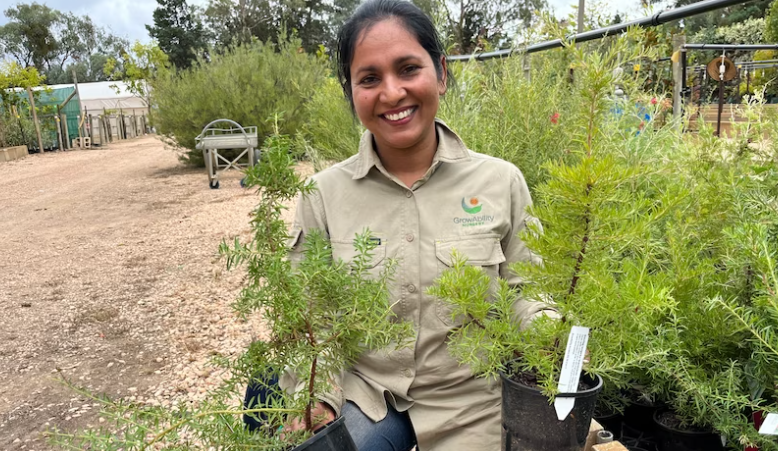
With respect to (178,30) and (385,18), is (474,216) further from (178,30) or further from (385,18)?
(178,30)

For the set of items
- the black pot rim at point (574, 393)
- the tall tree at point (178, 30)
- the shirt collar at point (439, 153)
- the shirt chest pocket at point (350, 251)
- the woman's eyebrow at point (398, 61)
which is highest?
the tall tree at point (178, 30)

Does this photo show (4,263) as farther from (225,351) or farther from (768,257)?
(768,257)

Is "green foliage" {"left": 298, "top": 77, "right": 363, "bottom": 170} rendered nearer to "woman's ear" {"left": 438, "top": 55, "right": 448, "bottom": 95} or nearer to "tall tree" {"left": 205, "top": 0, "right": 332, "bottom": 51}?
"woman's ear" {"left": 438, "top": 55, "right": 448, "bottom": 95}

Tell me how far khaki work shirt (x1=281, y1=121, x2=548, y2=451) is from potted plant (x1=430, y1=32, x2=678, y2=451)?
0.44 m

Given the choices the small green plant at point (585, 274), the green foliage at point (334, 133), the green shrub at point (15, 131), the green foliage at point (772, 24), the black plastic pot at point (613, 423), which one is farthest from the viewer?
the green shrub at point (15, 131)

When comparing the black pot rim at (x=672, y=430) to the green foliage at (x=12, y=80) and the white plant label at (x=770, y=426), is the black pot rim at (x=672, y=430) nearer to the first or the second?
the white plant label at (x=770, y=426)

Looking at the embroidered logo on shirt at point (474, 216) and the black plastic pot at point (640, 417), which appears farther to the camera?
the black plastic pot at point (640, 417)

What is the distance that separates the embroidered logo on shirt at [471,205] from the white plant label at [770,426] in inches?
32.4

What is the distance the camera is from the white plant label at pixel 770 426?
1.00 meters

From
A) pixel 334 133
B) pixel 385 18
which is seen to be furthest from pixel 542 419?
pixel 334 133

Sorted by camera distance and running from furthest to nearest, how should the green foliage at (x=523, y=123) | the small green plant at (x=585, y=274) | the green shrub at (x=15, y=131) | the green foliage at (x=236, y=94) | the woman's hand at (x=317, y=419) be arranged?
the green shrub at (x=15, y=131), the green foliage at (x=236, y=94), the green foliage at (x=523, y=123), the woman's hand at (x=317, y=419), the small green plant at (x=585, y=274)

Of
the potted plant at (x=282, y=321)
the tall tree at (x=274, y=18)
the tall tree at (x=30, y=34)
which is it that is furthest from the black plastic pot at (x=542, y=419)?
the tall tree at (x=30, y=34)

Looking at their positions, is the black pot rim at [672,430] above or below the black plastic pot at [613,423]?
above

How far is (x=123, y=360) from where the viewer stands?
374cm
